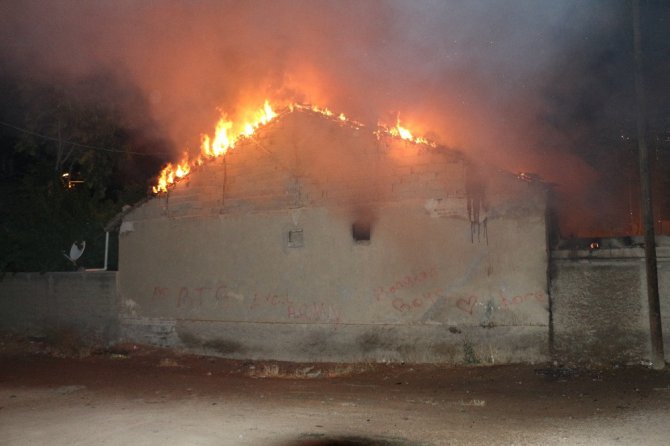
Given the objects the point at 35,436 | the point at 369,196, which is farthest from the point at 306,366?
the point at 35,436

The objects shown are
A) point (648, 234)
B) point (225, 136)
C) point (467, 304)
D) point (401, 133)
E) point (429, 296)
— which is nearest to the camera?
point (648, 234)

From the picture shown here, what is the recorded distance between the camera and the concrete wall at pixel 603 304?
7.85 metres

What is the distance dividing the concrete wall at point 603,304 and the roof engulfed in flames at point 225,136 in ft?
11.8

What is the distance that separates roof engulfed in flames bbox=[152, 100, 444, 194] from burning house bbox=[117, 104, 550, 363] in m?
0.05

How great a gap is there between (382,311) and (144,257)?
529cm

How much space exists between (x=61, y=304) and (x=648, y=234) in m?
11.9

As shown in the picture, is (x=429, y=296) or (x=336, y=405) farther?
(x=429, y=296)

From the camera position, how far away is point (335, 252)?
9820 mm

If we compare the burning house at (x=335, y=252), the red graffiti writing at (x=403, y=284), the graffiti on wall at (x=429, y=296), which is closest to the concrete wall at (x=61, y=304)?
the burning house at (x=335, y=252)

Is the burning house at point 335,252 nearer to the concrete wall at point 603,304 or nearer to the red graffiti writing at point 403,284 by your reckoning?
the red graffiti writing at point 403,284

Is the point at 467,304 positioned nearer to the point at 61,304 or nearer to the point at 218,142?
the point at 218,142

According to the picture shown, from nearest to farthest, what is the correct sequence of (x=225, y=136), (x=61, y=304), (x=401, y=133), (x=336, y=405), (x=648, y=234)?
(x=336, y=405), (x=648, y=234), (x=401, y=133), (x=225, y=136), (x=61, y=304)

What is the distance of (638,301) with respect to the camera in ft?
25.8

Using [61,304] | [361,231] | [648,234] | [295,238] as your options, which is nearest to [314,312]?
[295,238]
